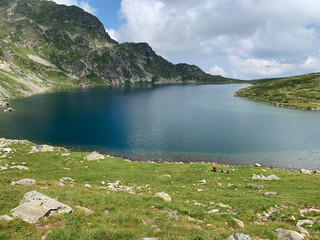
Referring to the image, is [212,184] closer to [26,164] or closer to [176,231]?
[176,231]

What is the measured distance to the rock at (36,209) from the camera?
13289 millimetres

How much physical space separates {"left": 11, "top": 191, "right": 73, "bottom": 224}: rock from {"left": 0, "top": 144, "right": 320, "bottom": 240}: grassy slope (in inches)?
26.2

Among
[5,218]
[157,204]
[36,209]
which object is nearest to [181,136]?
[157,204]

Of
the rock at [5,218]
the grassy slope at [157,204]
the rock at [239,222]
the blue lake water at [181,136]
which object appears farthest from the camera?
the blue lake water at [181,136]

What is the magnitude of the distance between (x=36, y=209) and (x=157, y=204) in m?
10.5

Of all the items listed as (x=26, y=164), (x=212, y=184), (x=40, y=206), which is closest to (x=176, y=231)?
(x=40, y=206)

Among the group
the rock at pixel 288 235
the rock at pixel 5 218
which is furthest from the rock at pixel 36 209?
the rock at pixel 288 235

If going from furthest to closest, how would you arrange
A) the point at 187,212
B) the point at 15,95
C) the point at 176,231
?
1. the point at 15,95
2. the point at 187,212
3. the point at 176,231

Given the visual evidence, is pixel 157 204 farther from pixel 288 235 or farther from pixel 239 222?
pixel 288 235

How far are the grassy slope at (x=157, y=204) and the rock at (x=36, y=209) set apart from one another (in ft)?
2.18

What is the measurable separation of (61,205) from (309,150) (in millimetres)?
83804

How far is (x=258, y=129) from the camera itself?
95.9 metres

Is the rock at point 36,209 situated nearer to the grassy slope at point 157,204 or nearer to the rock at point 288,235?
the grassy slope at point 157,204

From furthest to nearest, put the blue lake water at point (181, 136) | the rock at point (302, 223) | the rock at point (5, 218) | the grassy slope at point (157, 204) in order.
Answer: the blue lake water at point (181, 136)
the rock at point (302, 223)
the rock at point (5, 218)
the grassy slope at point (157, 204)
